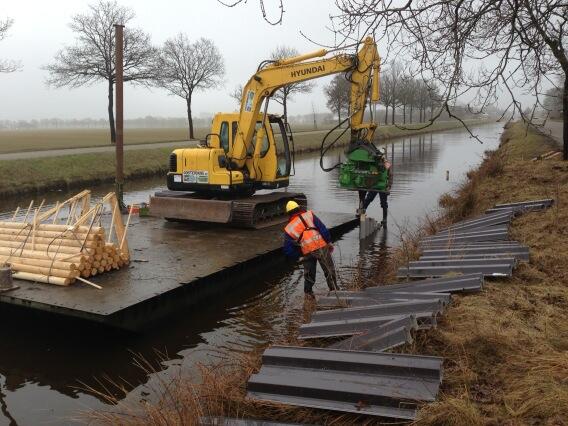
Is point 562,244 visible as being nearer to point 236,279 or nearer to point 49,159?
point 236,279

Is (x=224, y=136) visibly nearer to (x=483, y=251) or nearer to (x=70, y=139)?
(x=483, y=251)

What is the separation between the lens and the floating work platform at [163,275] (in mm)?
6543

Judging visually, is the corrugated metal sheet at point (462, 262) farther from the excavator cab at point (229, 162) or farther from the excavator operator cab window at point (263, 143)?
the excavator operator cab window at point (263, 143)

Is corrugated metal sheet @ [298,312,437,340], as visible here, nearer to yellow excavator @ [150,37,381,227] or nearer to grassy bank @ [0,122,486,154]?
yellow excavator @ [150,37,381,227]

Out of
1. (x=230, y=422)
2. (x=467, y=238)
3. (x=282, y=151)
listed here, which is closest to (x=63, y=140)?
(x=282, y=151)

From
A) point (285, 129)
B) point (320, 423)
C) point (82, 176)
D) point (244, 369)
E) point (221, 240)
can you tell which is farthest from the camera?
point (82, 176)

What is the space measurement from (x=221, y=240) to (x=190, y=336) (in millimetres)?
3600

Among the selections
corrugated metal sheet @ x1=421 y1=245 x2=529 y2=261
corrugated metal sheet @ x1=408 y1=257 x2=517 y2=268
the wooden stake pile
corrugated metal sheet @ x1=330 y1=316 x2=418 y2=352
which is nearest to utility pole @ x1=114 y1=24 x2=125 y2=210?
the wooden stake pile

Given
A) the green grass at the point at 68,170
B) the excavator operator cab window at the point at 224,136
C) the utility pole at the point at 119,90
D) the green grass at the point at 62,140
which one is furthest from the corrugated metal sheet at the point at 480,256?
the green grass at the point at 62,140

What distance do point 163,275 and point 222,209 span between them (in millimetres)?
3764

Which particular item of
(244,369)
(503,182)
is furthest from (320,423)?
(503,182)

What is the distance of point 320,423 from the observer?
12.7 feet

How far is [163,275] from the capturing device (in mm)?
7922

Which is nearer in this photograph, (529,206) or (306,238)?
(306,238)
